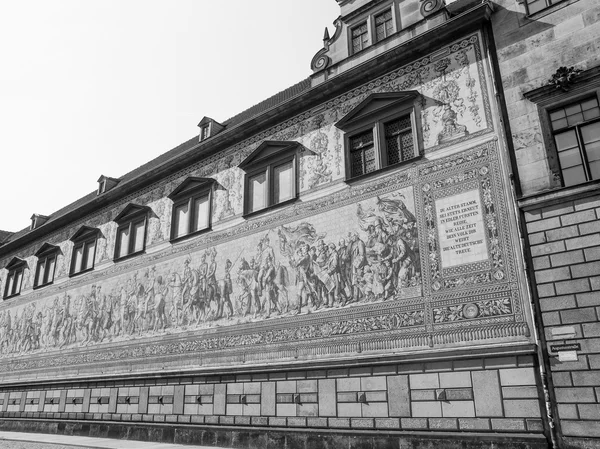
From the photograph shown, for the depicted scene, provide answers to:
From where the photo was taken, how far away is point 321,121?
519 inches

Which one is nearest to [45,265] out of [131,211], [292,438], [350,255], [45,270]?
[45,270]

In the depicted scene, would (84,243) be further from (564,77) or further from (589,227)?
(589,227)

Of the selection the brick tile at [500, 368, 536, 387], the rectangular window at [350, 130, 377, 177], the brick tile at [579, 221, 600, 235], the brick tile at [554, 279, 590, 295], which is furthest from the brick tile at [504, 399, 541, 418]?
the rectangular window at [350, 130, 377, 177]

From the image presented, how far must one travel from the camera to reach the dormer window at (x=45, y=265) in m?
21.6

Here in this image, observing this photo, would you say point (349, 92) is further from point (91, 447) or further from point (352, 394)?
point (91, 447)

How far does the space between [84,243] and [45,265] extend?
10.9ft

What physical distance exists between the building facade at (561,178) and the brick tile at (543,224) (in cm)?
2

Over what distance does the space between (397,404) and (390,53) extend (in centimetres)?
772

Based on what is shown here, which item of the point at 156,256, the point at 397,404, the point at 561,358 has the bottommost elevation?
the point at 397,404

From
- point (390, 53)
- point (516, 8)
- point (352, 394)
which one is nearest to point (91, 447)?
point (352, 394)

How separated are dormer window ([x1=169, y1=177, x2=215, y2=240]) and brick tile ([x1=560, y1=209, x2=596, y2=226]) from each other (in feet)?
31.0

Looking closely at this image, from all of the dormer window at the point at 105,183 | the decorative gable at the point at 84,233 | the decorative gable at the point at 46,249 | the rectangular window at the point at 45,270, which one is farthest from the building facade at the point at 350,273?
the decorative gable at the point at 46,249

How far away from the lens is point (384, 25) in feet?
42.7

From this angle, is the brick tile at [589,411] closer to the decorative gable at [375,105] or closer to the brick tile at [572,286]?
the brick tile at [572,286]
